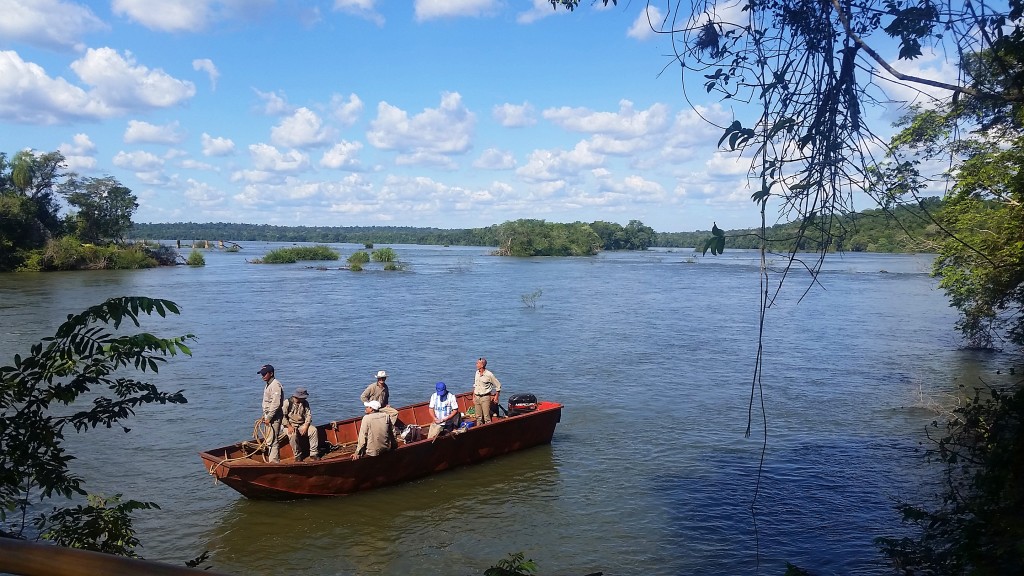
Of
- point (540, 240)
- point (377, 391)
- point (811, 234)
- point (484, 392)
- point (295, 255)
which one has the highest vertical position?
point (540, 240)

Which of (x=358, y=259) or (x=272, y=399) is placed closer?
(x=272, y=399)

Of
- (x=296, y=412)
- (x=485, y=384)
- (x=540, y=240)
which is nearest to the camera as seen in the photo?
(x=296, y=412)

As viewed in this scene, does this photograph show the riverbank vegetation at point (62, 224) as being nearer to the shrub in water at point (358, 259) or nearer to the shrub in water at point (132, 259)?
the shrub in water at point (132, 259)

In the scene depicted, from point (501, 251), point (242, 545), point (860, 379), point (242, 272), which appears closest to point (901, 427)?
point (860, 379)

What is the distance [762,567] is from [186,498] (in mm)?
9147

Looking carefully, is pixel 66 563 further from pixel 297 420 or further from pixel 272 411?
pixel 297 420

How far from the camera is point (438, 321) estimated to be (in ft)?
103

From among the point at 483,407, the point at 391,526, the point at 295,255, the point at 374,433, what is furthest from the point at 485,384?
the point at 295,255

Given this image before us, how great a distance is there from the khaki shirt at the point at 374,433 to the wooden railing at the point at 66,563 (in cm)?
928

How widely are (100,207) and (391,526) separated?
64174 millimetres

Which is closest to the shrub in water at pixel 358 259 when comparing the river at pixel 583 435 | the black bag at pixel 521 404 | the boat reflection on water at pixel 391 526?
the river at pixel 583 435

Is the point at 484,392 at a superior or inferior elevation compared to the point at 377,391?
inferior

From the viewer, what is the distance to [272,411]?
36.2 feet

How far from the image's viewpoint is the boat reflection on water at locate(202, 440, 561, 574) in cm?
955
